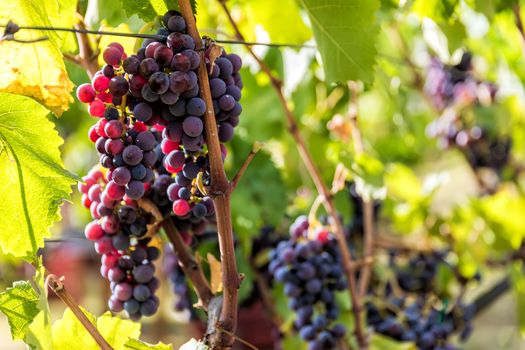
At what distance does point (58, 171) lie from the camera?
0.60 metres

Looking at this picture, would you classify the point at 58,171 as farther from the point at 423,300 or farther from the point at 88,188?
the point at 423,300

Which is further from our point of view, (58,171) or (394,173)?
(394,173)

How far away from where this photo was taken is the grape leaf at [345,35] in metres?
0.74

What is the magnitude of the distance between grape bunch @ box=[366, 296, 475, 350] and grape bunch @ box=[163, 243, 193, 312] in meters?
0.31

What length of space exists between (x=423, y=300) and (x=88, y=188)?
80 cm

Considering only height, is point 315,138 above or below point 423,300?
above

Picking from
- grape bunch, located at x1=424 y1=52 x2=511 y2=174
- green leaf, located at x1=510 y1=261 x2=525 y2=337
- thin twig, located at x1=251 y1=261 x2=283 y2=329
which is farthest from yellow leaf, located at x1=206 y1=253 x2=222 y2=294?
grape bunch, located at x1=424 y1=52 x2=511 y2=174

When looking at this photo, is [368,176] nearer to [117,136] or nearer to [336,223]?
[336,223]

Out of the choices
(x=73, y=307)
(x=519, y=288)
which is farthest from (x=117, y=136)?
(x=519, y=288)

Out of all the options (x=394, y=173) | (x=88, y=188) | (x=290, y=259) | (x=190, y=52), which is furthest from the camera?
(x=394, y=173)

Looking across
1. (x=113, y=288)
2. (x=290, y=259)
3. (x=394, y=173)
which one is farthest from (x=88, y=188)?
(x=394, y=173)

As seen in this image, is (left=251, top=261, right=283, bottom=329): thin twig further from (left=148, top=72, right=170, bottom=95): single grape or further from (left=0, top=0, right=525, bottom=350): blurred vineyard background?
(left=148, top=72, right=170, bottom=95): single grape

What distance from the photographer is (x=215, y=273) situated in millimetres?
688

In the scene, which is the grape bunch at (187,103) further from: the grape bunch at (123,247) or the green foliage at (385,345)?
the green foliage at (385,345)
